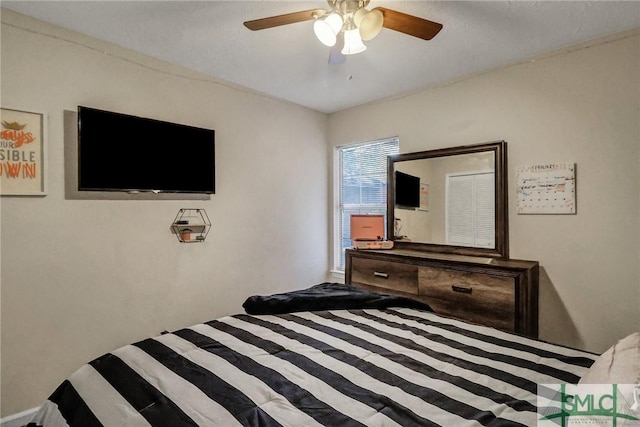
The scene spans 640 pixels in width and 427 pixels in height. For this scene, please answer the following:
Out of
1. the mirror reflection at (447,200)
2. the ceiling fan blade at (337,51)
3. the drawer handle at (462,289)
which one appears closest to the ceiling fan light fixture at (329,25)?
the ceiling fan blade at (337,51)

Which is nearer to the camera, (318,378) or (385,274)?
(318,378)

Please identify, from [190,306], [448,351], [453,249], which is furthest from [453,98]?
[190,306]

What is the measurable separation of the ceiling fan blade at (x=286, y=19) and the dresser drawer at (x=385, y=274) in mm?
1902

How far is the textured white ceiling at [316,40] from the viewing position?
6.26ft

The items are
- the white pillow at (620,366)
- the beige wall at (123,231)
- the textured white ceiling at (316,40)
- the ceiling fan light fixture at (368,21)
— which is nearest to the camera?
the white pillow at (620,366)

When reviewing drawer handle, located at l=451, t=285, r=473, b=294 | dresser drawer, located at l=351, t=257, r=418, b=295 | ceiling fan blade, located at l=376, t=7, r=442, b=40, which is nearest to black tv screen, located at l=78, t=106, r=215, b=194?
dresser drawer, located at l=351, t=257, r=418, b=295

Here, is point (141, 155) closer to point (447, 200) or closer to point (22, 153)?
point (22, 153)

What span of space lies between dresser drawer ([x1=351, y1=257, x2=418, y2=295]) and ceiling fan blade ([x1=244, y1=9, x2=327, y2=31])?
190 cm

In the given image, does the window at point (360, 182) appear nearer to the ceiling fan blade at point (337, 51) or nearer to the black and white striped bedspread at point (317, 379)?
the ceiling fan blade at point (337, 51)

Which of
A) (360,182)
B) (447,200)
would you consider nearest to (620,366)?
(447,200)

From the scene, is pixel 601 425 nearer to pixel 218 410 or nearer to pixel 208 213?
pixel 218 410

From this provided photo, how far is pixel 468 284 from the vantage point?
7.95ft

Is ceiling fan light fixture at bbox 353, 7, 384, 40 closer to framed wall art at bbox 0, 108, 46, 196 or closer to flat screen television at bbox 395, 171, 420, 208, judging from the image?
flat screen television at bbox 395, 171, 420, 208

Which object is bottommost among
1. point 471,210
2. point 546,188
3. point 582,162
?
point 471,210
